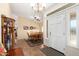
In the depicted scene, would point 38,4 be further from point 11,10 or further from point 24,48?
point 24,48

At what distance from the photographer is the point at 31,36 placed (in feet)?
7.86

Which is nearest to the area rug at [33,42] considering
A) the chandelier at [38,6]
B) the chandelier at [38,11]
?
the chandelier at [38,11]

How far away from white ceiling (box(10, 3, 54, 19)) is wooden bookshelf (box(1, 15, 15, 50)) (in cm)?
22

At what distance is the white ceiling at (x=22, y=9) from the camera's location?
2240 mm

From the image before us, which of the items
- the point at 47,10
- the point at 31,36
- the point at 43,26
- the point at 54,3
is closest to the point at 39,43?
the point at 31,36

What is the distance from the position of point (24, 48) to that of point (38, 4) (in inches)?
39.7

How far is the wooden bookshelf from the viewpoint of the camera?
2.26 metres

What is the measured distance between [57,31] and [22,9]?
909 mm

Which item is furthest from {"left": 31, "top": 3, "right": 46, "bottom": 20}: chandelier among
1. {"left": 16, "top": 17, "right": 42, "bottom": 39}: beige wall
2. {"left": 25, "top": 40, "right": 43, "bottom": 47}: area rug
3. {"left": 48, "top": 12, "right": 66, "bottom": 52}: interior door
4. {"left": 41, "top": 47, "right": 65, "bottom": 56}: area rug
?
{"left": 41, "top": 47, "right": 65, "bottom": 56}: area rug

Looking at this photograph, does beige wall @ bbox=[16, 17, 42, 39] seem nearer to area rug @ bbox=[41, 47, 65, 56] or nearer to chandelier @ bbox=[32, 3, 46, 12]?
chandelier @ bbox=[32, 3, 46, 12]

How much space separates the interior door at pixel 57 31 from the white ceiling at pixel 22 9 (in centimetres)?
34

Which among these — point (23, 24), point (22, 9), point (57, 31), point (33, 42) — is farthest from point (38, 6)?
point (33, 42)

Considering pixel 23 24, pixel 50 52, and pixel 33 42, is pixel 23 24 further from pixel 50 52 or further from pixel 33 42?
pixel 50 52

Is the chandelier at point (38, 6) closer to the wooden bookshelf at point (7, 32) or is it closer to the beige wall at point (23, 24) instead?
→ the beige wall at point (23, 24)
